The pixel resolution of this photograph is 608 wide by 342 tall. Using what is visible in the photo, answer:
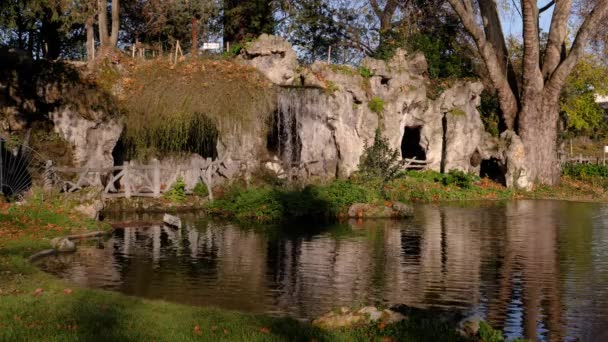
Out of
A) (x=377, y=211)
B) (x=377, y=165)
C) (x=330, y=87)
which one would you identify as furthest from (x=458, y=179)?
(x=377, y=211)

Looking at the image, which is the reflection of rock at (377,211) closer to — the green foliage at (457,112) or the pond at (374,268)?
the pond at (374,268)

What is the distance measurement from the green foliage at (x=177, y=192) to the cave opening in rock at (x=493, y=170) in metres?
18.8

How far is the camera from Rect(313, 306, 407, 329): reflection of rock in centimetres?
976

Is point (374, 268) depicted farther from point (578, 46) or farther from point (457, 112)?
point (578, 46)

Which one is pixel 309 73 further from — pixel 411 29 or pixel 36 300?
pixel 36 300

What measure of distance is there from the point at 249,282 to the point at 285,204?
466 inches

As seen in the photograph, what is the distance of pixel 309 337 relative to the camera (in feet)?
29.9

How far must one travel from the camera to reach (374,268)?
16109mm

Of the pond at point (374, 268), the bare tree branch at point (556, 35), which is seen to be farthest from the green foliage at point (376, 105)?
the pond at point (374, 268)

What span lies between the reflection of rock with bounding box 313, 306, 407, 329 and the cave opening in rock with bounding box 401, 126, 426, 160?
105 feet

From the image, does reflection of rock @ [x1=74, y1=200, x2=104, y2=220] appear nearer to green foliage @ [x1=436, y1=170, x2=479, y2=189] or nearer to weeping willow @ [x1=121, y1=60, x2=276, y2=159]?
weeping willow @ [x1=121, y1=60, x2=276, y2=159]

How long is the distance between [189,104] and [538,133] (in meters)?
20.1

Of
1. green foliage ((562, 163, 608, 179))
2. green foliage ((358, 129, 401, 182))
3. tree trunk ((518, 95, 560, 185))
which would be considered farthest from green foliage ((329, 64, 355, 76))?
green foliage ((562, 163, 608, 179))

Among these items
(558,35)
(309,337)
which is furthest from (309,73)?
(309,337)
